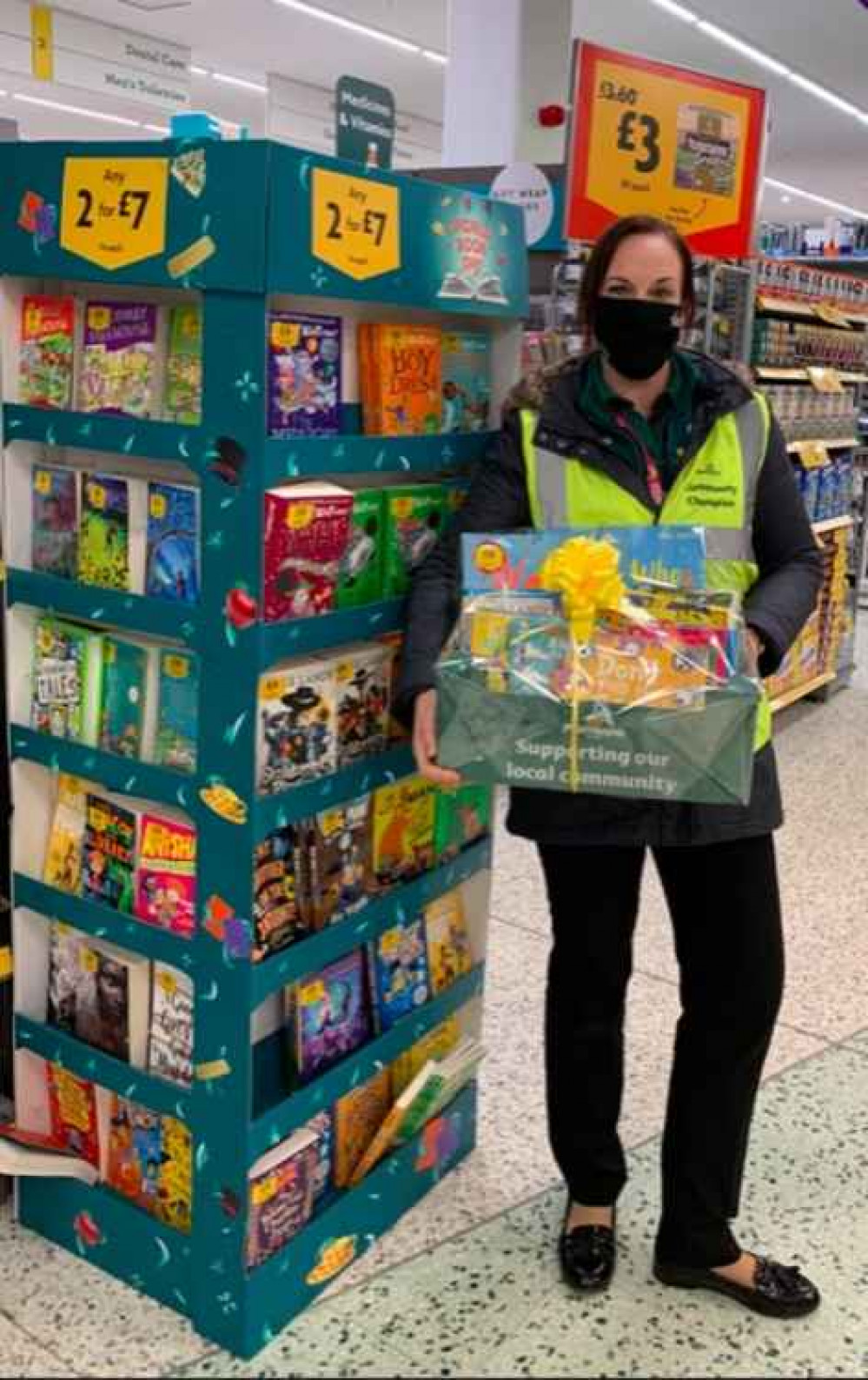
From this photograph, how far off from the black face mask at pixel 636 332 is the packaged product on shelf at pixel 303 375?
0.40 m

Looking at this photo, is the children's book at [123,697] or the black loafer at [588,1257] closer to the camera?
the children's book at [123,697]

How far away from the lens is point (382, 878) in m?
2.32

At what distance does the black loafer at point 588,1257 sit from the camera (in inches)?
88.6

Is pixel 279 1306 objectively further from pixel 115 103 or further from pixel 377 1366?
pixel 115 103

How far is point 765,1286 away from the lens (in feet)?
7.32

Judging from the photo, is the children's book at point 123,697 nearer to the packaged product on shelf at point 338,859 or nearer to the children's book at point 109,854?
the children's book at point 109,854

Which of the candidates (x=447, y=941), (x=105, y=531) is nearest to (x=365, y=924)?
(x=447, y=941)

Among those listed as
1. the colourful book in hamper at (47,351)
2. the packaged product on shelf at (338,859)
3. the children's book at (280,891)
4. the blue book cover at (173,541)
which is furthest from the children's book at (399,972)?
the colourful book in hamper at (47,351)

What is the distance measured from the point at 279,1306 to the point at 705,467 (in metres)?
1.45

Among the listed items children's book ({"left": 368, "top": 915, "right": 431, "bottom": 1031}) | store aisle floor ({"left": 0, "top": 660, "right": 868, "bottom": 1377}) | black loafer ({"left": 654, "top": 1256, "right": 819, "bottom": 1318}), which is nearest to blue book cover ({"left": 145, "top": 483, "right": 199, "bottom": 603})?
children's book ({"left": 368, "top": 915, "right": 431, "bottom": 1031})

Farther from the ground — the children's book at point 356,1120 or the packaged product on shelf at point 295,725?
the packaged product on shelf at point 295,725

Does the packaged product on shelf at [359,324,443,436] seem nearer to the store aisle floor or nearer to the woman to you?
the woman

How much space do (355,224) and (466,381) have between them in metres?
0.47

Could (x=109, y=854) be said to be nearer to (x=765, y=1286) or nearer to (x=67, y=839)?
(x=67, y=839)
